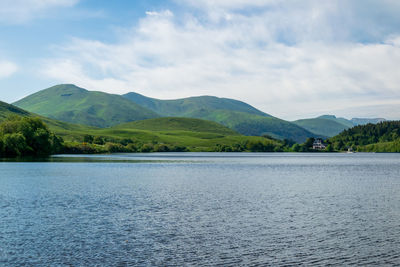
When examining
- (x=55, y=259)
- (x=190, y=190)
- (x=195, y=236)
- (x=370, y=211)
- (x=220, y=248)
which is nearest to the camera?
(x=55, y=259)

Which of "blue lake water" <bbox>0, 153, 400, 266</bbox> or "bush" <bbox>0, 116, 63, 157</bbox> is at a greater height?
"bush" <bbox>0, 116, 63, 157</bbox>

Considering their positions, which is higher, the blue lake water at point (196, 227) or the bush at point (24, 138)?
the bush at point (24, 138)

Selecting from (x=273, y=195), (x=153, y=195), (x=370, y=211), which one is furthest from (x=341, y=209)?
(x=153, y=195)

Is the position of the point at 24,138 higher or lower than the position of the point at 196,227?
higher

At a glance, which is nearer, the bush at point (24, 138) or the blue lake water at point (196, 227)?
the blue lake water at point (196, 227)

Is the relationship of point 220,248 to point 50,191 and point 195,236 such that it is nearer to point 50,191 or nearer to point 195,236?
point 195,236

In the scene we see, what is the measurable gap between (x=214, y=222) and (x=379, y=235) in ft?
45.1

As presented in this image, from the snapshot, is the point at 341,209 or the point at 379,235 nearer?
the point at 379,235

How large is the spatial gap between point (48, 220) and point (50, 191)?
2318cm

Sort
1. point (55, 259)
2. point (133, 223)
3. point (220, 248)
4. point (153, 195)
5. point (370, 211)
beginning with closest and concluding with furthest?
point (55, 259) → point (220, 248) → point (133, 223) → point (370, 211) → point (153, 195)

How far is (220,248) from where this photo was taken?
28.1m

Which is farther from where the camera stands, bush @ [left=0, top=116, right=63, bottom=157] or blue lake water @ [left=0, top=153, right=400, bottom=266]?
bush @ [left=0, top=116, right=63, bottom=157]

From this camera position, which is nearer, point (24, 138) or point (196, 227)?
point (196, 227)

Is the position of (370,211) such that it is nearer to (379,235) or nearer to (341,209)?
(341,209)
